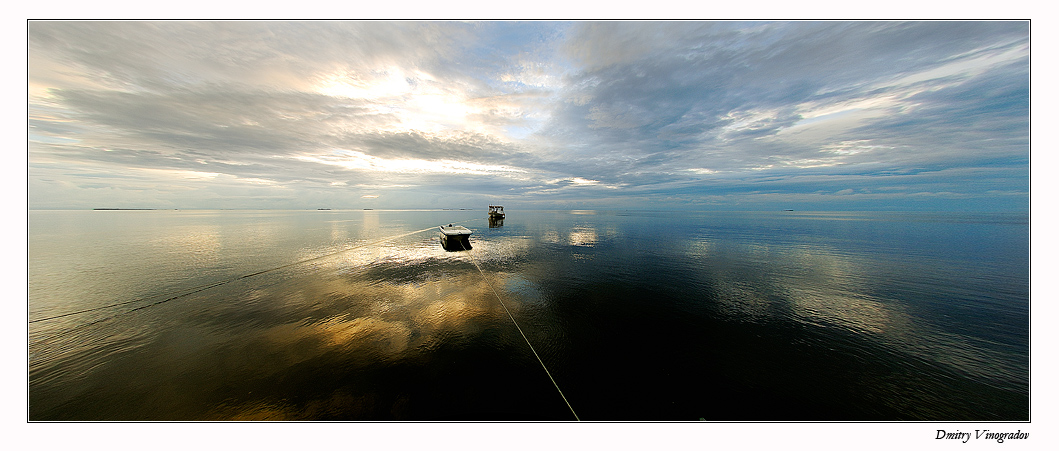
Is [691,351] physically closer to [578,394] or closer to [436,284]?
[578,394]

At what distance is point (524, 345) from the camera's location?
38.1 ft

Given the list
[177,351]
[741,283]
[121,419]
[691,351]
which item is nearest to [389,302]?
[177,351]

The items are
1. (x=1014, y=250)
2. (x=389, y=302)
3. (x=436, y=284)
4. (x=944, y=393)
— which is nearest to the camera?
(x=944, y=393)

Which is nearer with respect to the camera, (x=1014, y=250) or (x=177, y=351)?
(x=177, y=351)

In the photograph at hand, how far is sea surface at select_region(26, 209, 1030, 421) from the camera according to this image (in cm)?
843

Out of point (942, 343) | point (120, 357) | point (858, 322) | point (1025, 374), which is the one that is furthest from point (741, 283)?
point (120, 357)

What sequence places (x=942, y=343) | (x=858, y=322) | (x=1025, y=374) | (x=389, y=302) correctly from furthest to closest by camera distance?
(x=389, y=302), (x=858, y=322), (x=942, y=343), (x=1025, y=374)

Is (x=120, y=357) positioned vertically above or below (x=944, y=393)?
above

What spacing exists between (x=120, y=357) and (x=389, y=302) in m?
9.08

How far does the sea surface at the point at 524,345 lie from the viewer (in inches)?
332

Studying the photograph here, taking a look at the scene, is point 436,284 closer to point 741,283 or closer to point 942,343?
point 741,283

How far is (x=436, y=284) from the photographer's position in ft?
65.0

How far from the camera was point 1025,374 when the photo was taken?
10078mm

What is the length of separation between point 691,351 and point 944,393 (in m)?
6.98
